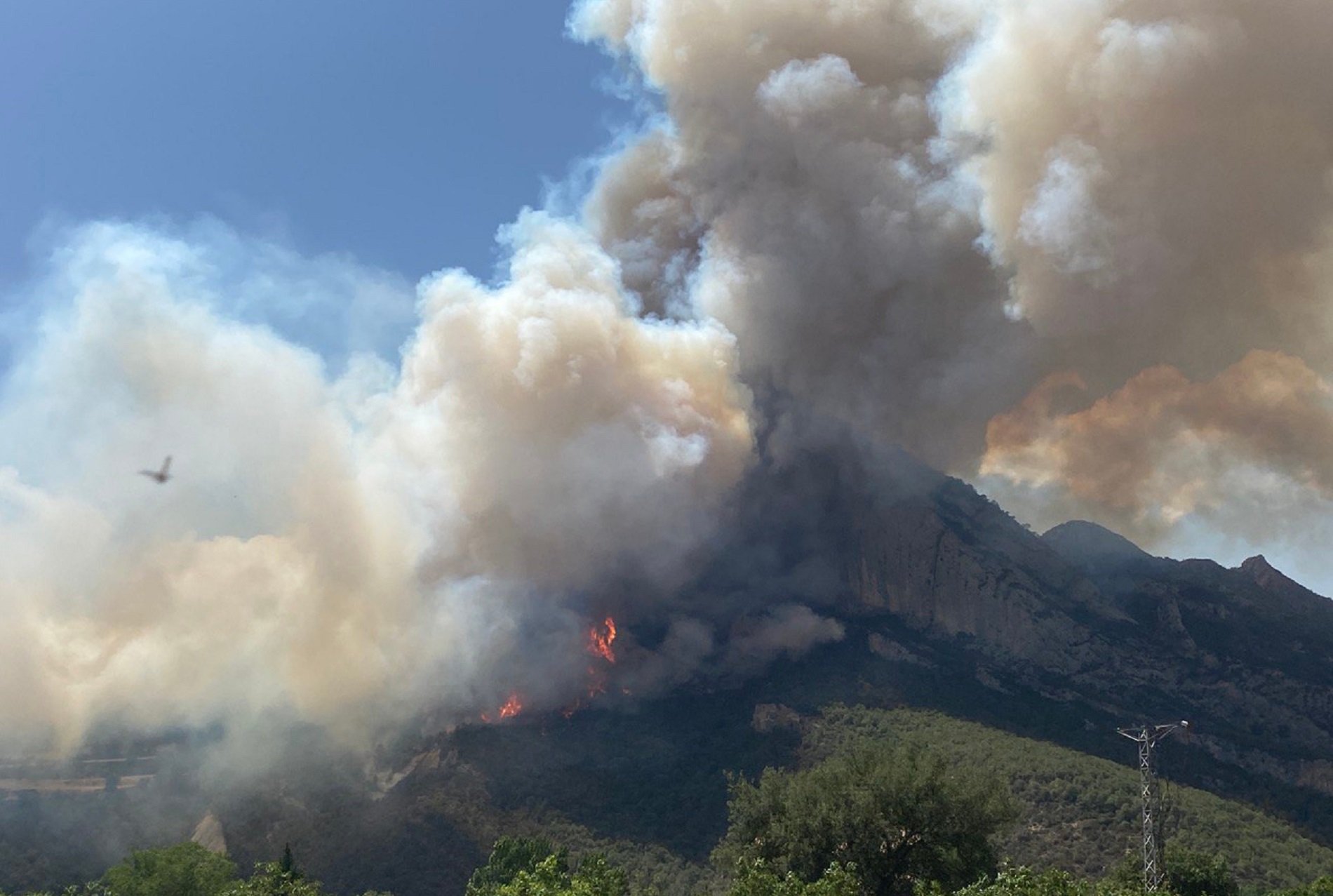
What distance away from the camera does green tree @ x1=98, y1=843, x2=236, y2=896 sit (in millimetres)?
65500

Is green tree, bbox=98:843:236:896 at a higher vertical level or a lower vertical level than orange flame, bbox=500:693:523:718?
lower

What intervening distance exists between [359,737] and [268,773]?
9.00 meters

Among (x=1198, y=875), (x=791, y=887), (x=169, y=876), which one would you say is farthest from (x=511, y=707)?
(x=791, y=887)

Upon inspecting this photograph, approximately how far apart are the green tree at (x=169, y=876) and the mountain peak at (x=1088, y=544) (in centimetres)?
11792

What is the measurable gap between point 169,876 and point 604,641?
61.0 m

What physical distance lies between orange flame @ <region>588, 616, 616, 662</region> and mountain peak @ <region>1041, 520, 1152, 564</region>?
215 feet

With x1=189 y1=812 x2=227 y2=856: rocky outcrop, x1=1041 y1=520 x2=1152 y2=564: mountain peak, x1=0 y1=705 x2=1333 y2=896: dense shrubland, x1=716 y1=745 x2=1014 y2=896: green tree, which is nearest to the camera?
x1=0 y1=705 x2=1333 y2=896: dense shrubland

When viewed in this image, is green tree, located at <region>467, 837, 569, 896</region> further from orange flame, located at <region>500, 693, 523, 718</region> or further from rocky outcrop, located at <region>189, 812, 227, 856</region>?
orange flame, located at <region>500, 693, 523, 718</region>

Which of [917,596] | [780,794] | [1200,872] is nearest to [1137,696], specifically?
[917,596]

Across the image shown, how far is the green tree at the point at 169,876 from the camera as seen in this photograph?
215 feet

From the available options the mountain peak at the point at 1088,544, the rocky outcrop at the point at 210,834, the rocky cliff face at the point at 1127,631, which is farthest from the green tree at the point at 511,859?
the mountain peak at the point at 1088,544

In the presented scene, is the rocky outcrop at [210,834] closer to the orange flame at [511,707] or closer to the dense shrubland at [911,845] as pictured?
the dense shrubland at [911,845]

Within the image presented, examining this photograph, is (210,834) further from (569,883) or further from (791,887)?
(791,887)

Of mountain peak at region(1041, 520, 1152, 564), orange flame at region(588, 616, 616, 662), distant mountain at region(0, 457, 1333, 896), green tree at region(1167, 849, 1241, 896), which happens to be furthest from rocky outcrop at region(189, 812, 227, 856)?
mountain peak at region(1041, 520, 1152, 564)
